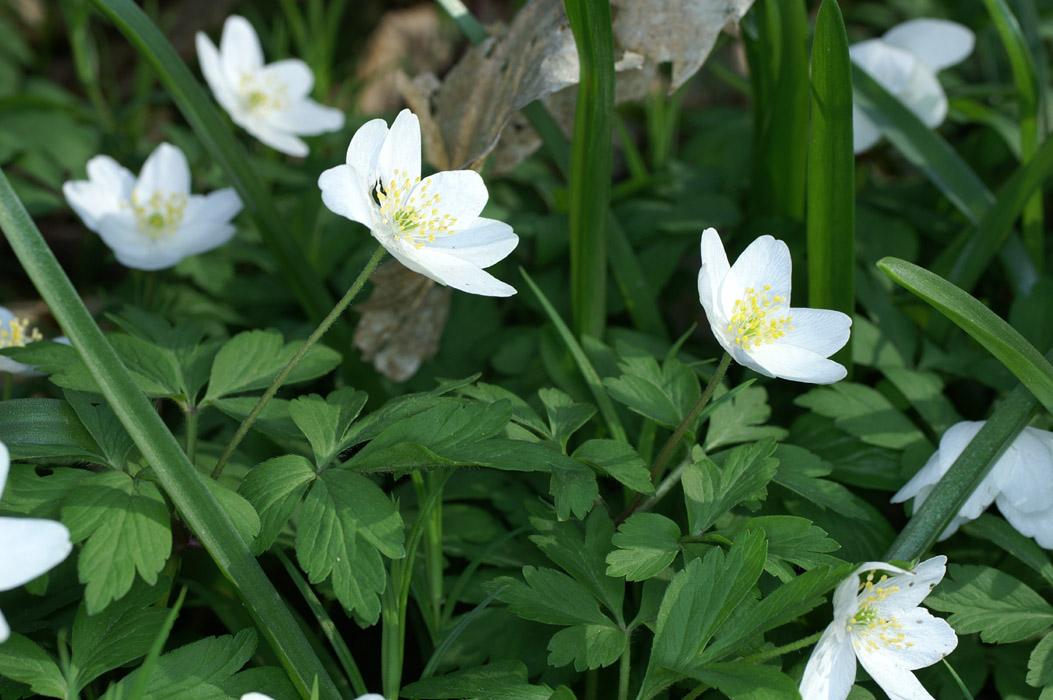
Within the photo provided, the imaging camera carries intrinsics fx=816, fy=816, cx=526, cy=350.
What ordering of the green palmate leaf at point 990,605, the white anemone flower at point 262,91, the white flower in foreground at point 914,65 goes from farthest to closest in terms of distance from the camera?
the white anemone flower at point 262,91 → the white flower in foreground at point 914,65 → the green palmate leaf at point 990,605

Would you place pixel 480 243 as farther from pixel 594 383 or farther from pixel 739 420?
pixel 739 420

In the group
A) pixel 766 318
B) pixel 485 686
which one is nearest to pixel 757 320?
pixel 766 318

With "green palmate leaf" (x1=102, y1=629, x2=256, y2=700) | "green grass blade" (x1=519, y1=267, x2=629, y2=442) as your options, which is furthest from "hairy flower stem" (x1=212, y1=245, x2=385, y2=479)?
"green grass blade" (x1=519, y1=267, x2=629, y2=442)

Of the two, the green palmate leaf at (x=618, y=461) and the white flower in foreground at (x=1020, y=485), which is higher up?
the green palmate leaf at (x=618, y=461)

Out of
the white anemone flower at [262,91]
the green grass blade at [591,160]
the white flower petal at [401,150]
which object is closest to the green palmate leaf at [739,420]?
the green grass blade at [591,160]

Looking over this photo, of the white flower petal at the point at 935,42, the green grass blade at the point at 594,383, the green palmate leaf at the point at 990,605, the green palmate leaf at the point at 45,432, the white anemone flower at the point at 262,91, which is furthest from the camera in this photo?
the white anemone flower at the point at 262,91

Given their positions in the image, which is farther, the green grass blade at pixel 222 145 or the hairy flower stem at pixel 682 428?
the green grass blade at pixel 222 145

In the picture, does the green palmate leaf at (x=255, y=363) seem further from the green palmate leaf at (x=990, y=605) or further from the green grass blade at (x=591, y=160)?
the green palmate leaf at (x=990, y=605)

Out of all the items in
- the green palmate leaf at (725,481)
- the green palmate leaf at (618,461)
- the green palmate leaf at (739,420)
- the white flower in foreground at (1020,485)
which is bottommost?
the white flower in foreground at (1020,485)
